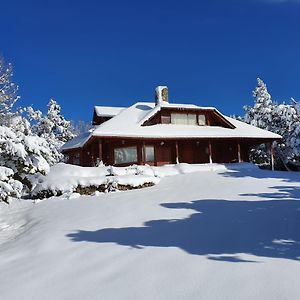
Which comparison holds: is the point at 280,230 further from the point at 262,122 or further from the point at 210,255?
the point at 262,122

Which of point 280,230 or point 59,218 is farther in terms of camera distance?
point 59,218

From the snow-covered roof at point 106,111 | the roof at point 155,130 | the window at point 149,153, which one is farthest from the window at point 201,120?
the snow-covered roof at point 106,111

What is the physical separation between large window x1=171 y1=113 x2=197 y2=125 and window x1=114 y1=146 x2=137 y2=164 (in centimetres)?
425

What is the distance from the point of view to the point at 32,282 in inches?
254

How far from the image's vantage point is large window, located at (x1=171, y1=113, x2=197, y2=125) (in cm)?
2898

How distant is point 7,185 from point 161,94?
74.0 feet

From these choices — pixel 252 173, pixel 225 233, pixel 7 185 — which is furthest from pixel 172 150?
pixel 225 233

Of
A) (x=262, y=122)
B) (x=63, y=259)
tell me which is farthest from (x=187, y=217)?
(x=262, y=122)

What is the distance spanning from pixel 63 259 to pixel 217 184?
11.5 metres

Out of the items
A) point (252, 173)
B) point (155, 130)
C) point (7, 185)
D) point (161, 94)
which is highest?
point (161, 94)

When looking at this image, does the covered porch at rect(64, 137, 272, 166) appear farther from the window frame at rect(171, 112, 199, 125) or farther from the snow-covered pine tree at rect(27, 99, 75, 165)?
the snow-covered pine tree at rect(27, 99, 75, 165)

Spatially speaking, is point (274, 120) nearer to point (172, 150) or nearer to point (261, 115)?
point (261, 115)

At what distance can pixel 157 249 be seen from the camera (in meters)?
7.81

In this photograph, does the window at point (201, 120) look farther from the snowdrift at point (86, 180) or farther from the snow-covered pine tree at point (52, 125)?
the snow-covered pine tree at point (52, 125)
